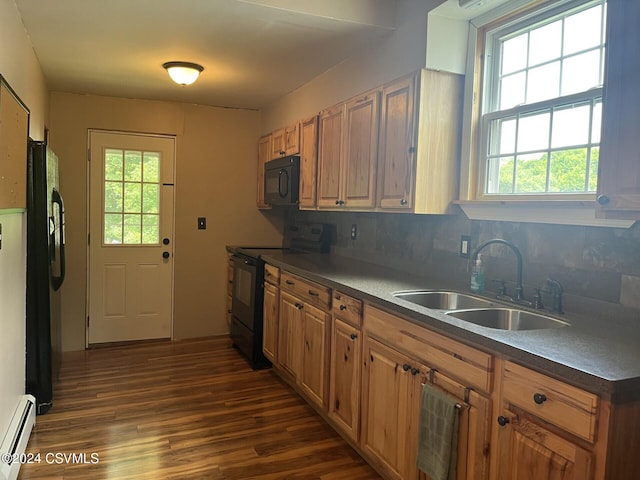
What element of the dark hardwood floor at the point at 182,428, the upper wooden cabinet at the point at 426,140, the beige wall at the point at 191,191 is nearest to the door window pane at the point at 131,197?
the beige wall at the point at 191,191

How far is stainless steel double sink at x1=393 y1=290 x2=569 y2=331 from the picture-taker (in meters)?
1.97

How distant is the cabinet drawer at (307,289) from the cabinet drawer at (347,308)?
0.29ft

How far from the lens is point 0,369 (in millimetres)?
2111

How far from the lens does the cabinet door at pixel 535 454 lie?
1296 mm

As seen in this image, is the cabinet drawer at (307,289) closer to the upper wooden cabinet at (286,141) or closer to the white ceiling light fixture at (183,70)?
the upper wooden cabinet at (286,141)

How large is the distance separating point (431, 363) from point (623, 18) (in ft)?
4.34

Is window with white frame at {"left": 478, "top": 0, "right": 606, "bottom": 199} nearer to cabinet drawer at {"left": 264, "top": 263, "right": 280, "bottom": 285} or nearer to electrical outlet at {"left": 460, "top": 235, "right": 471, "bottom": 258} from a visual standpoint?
electrical outlet at {"left": 460, "top": 235, "right": 471, "bottom": 258}

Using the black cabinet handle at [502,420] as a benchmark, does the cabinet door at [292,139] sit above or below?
above

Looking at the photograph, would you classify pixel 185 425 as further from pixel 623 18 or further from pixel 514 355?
pixel 623 18

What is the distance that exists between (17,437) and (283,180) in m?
2.56

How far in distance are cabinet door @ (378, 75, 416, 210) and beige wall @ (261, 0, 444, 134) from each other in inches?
4.5

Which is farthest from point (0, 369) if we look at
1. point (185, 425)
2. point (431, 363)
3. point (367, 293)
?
point (431, 363)

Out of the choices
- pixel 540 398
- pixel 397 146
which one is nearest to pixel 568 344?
pixel 540 398

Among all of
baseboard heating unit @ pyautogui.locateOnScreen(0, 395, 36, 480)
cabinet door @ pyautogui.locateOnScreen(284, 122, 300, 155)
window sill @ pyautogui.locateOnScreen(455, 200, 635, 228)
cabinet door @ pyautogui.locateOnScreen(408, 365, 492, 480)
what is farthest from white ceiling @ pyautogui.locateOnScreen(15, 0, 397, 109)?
baseboard heating unit @ pyautogui.locateOnScreen(0, 395, 36, 480)
